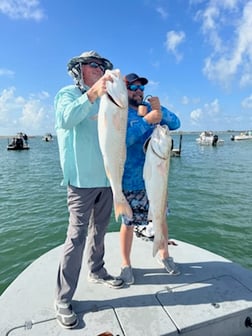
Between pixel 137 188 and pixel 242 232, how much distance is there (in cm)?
621

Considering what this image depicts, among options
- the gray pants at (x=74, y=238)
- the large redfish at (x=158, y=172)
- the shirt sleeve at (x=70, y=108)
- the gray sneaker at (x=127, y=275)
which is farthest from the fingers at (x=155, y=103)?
the gray sneaker at (x=127, y=275)

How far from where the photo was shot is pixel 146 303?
8.81 feet

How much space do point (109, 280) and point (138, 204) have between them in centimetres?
86

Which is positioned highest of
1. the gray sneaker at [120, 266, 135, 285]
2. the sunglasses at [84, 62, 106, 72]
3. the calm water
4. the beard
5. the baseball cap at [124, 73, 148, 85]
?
the sunglasses at [84, 62, 106, 72]

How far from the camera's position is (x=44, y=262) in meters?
3.46

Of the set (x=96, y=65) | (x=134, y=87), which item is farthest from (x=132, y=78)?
(x=96, y=65)

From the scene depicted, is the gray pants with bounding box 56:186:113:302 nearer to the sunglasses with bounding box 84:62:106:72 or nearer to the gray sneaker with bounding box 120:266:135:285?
the gray sneaker with bounding box 120:266:135:285

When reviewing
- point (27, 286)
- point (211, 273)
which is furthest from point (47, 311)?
point (211, 273)

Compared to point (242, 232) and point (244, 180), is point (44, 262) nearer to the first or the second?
point (242, 232)

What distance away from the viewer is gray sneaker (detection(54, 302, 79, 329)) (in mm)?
2379

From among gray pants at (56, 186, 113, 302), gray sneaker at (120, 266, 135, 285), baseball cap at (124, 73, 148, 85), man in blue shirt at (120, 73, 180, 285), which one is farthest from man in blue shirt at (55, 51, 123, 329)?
gray sneaker at (120, 266, 135, 285)

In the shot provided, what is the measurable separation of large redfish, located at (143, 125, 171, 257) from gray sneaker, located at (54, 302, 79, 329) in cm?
92

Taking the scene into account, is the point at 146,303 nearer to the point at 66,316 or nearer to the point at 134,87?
the point at 66,316

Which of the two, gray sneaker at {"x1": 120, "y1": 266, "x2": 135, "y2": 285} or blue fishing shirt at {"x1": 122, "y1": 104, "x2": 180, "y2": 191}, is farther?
gray sneaker at {"x1": 120, "y1": 266, "x2": 135, "y2": 285}
